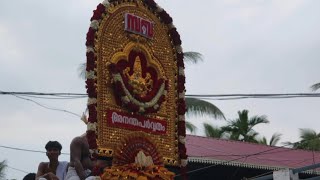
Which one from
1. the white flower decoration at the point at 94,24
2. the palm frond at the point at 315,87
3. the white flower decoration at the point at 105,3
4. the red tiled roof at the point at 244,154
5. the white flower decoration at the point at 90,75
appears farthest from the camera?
the palm frond at the point at 315,87

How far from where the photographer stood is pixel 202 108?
1895cm

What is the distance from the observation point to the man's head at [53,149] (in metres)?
5.47

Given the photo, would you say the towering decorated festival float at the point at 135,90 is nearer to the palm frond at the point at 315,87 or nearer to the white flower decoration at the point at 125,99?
the white flower decoration at the point at 125,99

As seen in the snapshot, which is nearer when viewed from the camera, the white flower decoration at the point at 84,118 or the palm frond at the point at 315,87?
the white flower decoration at the point at 84,118

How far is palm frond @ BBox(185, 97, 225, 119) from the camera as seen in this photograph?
18.8m

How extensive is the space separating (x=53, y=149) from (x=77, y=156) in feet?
0.94

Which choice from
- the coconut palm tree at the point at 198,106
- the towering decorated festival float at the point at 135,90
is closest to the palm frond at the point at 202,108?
the coconut palm tree at the point at 198,106

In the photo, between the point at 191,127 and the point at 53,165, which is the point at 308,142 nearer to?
the point at 191,127

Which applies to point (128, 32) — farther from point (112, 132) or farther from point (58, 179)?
point (58, 179)

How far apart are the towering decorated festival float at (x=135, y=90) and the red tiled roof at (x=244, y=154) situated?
5566 mm

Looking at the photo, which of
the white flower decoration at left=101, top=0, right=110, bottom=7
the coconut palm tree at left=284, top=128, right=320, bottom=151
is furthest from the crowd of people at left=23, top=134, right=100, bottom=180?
the coconut palm tree at left=284, top=128, right=320, bottom=151

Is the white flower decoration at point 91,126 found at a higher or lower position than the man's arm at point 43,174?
higher

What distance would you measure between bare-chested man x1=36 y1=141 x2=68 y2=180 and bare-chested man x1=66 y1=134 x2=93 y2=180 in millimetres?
198

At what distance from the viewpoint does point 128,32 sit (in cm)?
594
